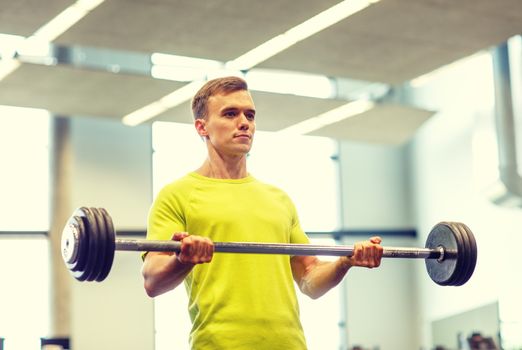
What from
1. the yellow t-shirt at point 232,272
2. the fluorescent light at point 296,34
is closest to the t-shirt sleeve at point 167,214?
the yellow t-shirt at point 232,272

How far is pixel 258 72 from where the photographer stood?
12.4 m

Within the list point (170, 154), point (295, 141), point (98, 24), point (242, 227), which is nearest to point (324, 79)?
point (295, 141)

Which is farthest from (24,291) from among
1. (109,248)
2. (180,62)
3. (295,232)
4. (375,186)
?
(109,248)

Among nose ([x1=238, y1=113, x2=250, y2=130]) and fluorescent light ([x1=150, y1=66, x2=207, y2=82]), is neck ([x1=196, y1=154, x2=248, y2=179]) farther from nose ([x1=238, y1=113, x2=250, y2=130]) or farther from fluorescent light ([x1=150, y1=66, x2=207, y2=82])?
fluorescent light ([x1=150, y1=66, x2=207, y2=82])

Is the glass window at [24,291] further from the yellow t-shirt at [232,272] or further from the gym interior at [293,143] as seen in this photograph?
the yellow t-shirt at [232,272]

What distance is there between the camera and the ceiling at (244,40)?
8.01m

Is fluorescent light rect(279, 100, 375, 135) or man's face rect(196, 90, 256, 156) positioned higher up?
fluorescent light rect(279, 100, 375, 135)

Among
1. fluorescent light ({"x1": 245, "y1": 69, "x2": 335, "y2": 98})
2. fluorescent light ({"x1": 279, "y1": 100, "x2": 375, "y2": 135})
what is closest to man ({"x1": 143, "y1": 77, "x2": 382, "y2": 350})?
fluorescent light ({"x1": 279, "y1": 100, "x2": 375, "y2": 135})

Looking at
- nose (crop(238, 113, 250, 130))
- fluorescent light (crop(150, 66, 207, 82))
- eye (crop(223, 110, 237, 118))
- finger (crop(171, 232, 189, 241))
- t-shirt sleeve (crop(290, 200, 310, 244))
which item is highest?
fluorescent light (crop(150, 66, 207, 82))

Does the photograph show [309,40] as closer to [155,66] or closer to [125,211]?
[155,66]

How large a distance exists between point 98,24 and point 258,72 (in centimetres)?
441

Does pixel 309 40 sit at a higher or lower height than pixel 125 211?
higher

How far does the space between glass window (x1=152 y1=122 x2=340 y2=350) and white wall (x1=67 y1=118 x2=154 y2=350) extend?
0.75ft

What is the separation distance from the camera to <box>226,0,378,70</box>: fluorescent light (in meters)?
8.18
